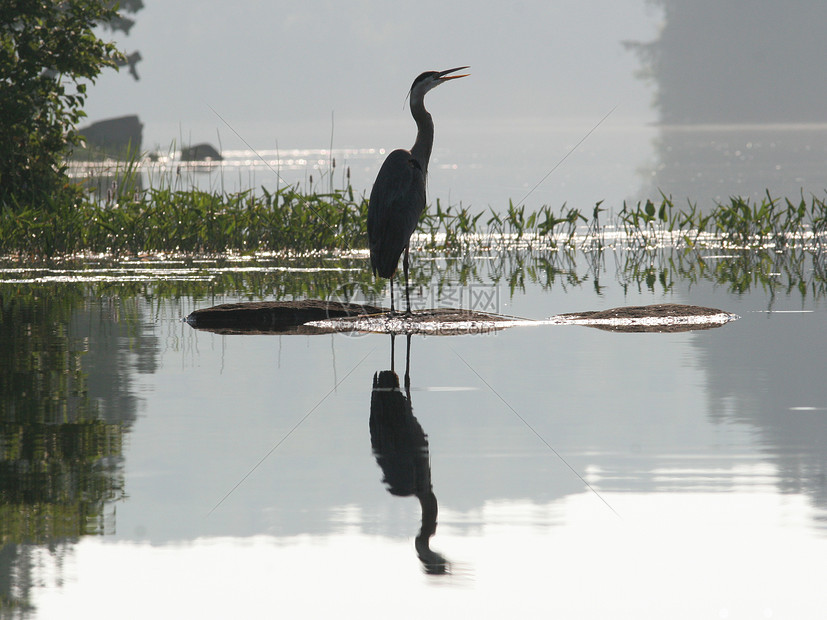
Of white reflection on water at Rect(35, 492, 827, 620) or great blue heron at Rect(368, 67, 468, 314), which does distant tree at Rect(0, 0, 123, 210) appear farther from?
white reflection on water at Rect(35, 492, 827, 620)

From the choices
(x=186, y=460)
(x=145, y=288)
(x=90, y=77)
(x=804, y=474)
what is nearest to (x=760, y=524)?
(x=804, y=474)

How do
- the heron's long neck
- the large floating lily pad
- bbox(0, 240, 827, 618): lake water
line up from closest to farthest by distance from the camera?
bbox(0, 240, 827, 618): lake water, the large floating lily pad, the heron's long neck

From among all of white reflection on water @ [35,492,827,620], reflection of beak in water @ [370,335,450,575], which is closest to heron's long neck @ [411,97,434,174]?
reflection of beak in water @ [370,335,450,575]

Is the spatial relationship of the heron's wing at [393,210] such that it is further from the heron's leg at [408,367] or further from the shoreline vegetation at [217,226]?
the shoreline vegetation at [217,226]

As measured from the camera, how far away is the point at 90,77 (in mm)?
13789

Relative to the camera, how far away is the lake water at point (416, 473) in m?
3.19

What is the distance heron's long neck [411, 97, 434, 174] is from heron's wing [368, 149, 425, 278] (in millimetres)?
572

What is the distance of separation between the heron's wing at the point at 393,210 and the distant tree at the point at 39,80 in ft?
19.1

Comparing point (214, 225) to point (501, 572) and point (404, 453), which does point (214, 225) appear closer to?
point (404, 453)

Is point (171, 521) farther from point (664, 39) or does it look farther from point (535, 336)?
point (664, 39)

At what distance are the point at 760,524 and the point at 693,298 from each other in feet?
23.6

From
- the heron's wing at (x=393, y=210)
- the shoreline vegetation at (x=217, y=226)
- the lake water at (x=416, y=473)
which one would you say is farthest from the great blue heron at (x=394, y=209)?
the shoreline vegetation at (x=217, y=226)

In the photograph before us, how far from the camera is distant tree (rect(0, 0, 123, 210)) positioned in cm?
1349

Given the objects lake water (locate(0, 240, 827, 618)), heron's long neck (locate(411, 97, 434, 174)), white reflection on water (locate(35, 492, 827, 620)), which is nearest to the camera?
white reflection on water (locate(35, 492, 827, 620))
